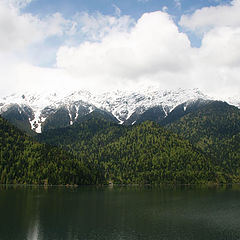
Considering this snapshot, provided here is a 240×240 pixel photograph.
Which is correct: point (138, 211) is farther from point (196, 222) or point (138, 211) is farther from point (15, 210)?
point (15, 210)

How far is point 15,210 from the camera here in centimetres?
11381

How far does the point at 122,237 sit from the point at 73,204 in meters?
59.5

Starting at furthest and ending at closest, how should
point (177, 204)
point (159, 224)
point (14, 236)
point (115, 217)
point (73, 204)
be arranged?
point (177, 204), point (73, 204), point (115, 217), point (159, 224), point (14, 236)

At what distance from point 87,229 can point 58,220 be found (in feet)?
50.0

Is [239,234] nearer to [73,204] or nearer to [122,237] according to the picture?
[122,237]

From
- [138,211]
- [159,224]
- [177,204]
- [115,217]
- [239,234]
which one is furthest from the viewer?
[177,204]

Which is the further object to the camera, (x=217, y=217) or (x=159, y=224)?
(x=217, y=217)

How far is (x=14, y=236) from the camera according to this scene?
78.4 meters

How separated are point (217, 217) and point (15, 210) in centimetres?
7105

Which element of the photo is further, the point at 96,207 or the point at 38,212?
the point at 96,207

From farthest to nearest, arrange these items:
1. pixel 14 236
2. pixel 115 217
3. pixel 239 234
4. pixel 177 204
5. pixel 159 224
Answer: pixel 177 204
pixel 115 217
pixel 159 224
pixel 239 234
pixel 14 236

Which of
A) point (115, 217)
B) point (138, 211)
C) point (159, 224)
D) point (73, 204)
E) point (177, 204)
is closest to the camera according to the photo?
point (159, 224)

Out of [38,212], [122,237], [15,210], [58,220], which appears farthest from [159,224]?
[15,210]

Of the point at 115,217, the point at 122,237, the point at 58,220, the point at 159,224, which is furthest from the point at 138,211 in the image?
the point at 122,237
